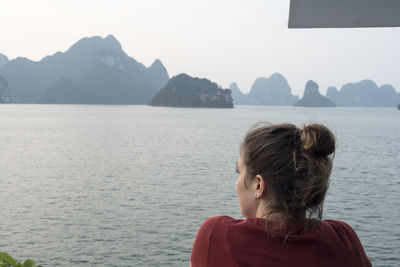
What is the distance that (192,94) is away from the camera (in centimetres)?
15888

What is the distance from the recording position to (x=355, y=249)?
114cm

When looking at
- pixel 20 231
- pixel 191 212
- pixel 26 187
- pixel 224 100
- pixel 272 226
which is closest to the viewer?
pixel 272 226

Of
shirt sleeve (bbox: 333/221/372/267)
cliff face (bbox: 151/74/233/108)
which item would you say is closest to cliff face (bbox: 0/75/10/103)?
cliff face (bbox: 151/74/233/108)

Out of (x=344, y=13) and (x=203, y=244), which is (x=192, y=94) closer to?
(x=344, y=13)

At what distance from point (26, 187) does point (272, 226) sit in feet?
55.9

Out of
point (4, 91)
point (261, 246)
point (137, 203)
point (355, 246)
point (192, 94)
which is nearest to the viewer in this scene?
point (261, 246)

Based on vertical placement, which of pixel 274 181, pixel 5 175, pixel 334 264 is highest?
pixel 274 181

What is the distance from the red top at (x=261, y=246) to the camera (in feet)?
3.38

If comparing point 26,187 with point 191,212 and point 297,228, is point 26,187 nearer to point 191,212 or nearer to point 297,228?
point 191,212

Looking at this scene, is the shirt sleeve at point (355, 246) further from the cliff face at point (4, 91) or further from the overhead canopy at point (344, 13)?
the cliff face at point (4, 91)

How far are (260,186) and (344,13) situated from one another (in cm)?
205

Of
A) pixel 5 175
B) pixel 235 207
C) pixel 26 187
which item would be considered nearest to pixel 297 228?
pixel 235 207

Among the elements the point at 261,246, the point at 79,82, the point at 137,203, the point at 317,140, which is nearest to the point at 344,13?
the point at 317,140

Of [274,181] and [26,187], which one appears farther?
[26,187]
